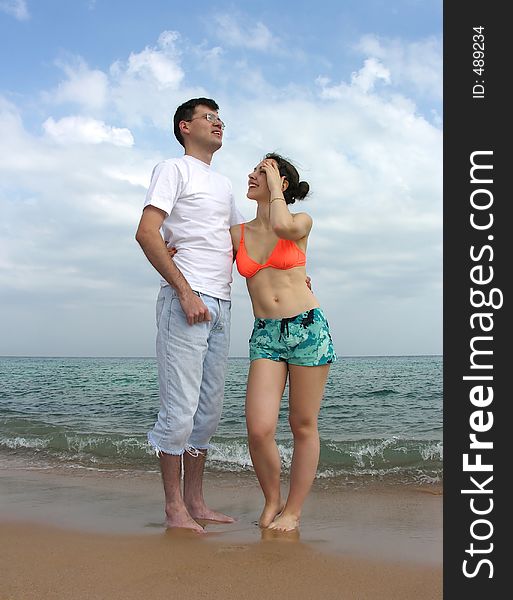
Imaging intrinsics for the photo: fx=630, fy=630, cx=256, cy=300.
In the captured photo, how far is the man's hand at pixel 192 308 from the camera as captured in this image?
3309 mm

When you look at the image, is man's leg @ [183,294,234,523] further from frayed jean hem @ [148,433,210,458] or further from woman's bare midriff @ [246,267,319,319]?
woman's bare midriff @ [246,267,319,319]

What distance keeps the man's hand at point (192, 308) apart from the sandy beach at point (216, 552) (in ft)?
3.57

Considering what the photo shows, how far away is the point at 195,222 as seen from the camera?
3510 mm

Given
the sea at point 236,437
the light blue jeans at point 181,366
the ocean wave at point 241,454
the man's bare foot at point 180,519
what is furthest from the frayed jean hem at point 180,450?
the ocean wave at point 241,454

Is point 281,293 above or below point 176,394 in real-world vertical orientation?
above

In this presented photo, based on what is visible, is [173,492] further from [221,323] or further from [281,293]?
[281,293]

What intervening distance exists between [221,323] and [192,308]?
0.29m

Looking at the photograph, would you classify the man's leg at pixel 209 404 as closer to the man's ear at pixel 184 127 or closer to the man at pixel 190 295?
the man at pixel 190 295

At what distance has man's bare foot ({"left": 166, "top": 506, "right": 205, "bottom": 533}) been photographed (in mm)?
3301

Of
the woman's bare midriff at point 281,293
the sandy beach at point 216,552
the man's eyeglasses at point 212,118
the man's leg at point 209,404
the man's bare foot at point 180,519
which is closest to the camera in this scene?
the sandy beach at point 216,552

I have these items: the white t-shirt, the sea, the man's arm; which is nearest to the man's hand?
the man's arm

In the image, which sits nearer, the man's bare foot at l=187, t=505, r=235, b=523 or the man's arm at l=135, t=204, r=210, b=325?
the man's arm at l=135, t=204, r=210, b=325

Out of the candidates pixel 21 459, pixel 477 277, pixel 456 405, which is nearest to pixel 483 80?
pixel 477 277

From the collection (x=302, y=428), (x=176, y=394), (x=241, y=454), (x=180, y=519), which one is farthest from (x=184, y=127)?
(x=241, y=454)
